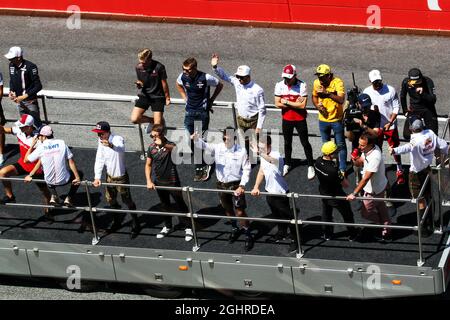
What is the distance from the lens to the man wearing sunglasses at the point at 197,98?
868 inches

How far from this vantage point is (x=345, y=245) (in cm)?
2039

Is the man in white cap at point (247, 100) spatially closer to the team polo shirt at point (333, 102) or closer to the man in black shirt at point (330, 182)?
the team polo shirt at point (333, 102)

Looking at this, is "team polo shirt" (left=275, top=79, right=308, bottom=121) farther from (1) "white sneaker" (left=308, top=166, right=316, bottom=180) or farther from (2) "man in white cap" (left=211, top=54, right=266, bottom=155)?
(1) "white sneaker" (left=308, top=166, right=316, bottom=180)

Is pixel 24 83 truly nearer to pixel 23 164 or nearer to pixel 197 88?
pixel 23 164

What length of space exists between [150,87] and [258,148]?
3.34m

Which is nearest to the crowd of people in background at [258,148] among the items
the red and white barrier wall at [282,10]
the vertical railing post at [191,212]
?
the vertical railing post at [191,212]

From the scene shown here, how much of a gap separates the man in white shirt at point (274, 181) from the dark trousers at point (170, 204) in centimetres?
144

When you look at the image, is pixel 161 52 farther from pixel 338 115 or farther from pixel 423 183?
pixel 423 183

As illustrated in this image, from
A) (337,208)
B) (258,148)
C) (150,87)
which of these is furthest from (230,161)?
(150,87)

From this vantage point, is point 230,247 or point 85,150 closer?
point 230,247

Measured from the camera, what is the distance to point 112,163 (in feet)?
68.8

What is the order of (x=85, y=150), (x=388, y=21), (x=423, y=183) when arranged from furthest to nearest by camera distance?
(x=388, y=21)
(x=85, y=150)
(x=423, y=183)
